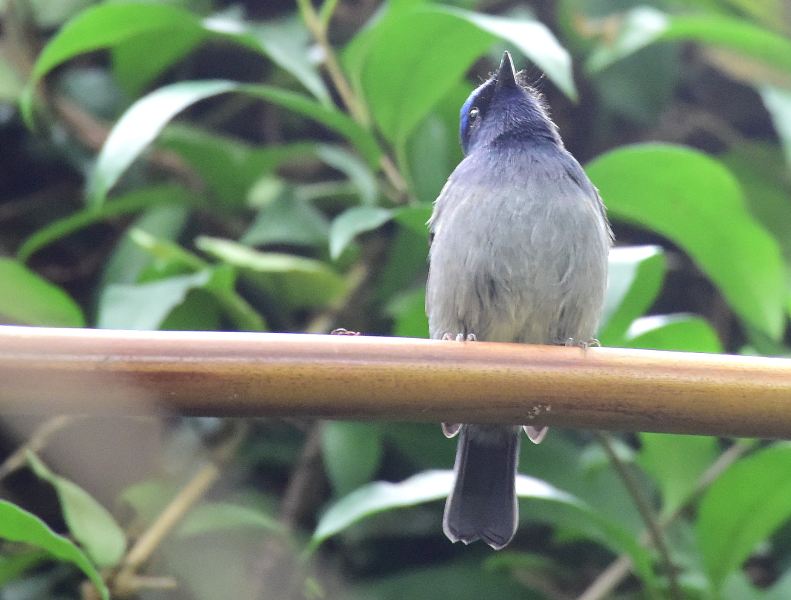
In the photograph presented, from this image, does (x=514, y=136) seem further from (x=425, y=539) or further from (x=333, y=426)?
(x=425, y=539)

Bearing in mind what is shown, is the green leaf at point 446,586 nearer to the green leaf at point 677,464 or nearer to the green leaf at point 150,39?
the green leaf at point 677,464

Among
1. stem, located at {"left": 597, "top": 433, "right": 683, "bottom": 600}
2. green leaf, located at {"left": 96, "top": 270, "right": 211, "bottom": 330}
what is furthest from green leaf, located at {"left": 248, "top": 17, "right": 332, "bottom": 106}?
stem, located at {"left": 597, "top": 433, "right": 683, "bottom": 600}

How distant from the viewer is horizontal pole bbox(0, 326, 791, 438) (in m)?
1.30

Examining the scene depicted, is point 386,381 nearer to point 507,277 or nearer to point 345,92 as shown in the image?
point 507,277

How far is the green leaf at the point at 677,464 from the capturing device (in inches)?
94.7

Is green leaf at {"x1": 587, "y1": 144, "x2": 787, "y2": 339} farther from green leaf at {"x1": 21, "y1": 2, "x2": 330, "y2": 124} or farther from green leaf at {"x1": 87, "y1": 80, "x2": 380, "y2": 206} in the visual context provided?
green leaf at {"x1": 21, "y1": 2, "x2": 330, "y2": 124}

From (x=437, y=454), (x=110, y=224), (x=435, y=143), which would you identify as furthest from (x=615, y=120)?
(x=110, y=224)

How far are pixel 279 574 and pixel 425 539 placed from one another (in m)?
0.42

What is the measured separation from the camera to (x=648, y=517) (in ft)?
7.73

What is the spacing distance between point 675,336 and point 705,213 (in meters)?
0.34

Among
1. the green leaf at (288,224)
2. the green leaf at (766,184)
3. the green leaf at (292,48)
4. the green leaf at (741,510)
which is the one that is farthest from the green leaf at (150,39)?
the green leaf at (741,510)

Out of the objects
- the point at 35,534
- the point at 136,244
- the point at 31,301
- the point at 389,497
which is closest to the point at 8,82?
the point at 136,244

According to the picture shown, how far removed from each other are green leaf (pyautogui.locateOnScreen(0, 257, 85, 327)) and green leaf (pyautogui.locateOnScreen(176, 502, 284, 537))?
517 mm

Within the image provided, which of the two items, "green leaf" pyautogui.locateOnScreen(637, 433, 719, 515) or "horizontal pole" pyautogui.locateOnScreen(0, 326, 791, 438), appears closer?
"horizontal pole" pyautogui.locateOnScreen(0, 326, 791, 438)
